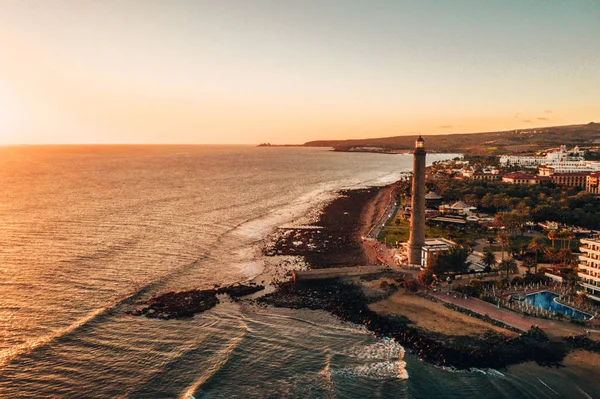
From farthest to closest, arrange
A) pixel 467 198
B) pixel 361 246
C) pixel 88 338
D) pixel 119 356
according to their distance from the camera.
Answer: pixel 467 198 → pixel 361 246 → pixel 88 338 → pixel 119 356

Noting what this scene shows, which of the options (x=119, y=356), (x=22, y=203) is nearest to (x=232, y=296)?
(x=119, y=356)

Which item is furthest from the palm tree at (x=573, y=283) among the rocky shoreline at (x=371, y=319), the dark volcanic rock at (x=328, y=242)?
the dark volcanic rock at (x=328, y=242)

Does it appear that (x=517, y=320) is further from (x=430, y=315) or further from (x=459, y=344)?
(x=430, y=315)

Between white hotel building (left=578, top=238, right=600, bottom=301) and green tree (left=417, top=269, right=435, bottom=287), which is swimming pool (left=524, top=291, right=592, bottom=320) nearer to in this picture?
white hotel building (left=578, top=238, right=600, bottom=301)

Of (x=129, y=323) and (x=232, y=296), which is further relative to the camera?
(x=232, y=296)

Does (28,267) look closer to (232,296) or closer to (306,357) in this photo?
(232,296)

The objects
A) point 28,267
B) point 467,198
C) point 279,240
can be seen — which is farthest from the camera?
point 467,198
